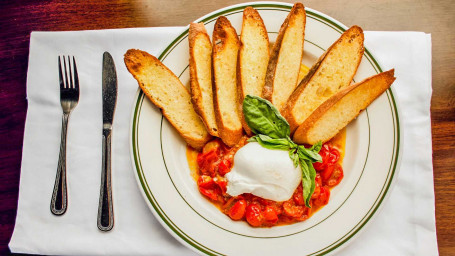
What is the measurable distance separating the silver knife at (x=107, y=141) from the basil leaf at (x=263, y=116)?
49.5 inches

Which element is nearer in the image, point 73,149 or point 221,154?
point 221,154

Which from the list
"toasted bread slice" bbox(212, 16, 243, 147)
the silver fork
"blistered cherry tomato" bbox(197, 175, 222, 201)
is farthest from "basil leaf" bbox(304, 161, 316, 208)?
the silver fork

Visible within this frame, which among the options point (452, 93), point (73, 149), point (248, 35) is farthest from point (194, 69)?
point (452, 93)

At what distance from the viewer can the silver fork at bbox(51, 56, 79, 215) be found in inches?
124

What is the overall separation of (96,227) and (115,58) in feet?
4.97

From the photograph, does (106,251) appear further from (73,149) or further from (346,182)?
(346,182)

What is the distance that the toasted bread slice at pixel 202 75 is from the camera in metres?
2.92

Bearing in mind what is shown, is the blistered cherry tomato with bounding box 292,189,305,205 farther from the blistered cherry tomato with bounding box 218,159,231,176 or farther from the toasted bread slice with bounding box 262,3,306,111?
the toasted bread slice with bounding box 262,3,306,111

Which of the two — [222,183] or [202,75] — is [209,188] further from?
[202,75]

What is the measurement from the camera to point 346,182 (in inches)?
115

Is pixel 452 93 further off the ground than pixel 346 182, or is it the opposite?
pixel 452 93

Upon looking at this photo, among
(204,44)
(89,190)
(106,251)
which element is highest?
(204,44)

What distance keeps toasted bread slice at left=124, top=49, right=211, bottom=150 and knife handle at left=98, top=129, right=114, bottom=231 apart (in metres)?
0.68

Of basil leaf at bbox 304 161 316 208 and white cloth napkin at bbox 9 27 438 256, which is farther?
white cloth napkin at bbox 9 27 438 256
